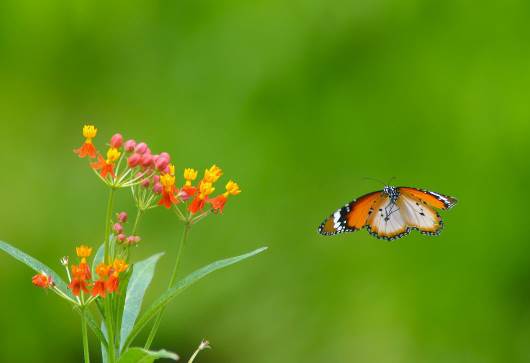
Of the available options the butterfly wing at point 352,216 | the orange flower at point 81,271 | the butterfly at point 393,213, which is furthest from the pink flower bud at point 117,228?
the butterfly at point 393,213

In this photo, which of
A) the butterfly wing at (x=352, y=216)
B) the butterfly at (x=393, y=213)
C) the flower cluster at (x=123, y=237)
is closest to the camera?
the flower cluster at (x=123, y=237)

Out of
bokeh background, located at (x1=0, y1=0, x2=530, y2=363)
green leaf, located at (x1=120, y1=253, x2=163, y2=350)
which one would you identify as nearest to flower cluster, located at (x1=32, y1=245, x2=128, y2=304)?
green leaf, located at (x1=120, y1=253, x2=163, y2=350)

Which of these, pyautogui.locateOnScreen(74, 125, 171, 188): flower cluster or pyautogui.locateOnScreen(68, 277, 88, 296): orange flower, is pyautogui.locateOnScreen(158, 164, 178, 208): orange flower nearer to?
pyautogui.locateOnScreen(74, 125, 171, 188): flower cluster

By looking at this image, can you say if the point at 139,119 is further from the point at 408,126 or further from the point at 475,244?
the point at 475,244

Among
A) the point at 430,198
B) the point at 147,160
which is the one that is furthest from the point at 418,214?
the point at 147,160

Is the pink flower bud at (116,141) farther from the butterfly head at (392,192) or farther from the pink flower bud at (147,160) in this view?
the butterfly head at (392,192)

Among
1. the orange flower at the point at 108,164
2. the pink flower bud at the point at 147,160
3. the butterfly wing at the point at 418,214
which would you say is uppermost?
the butterfly wing at the point at 418,214
